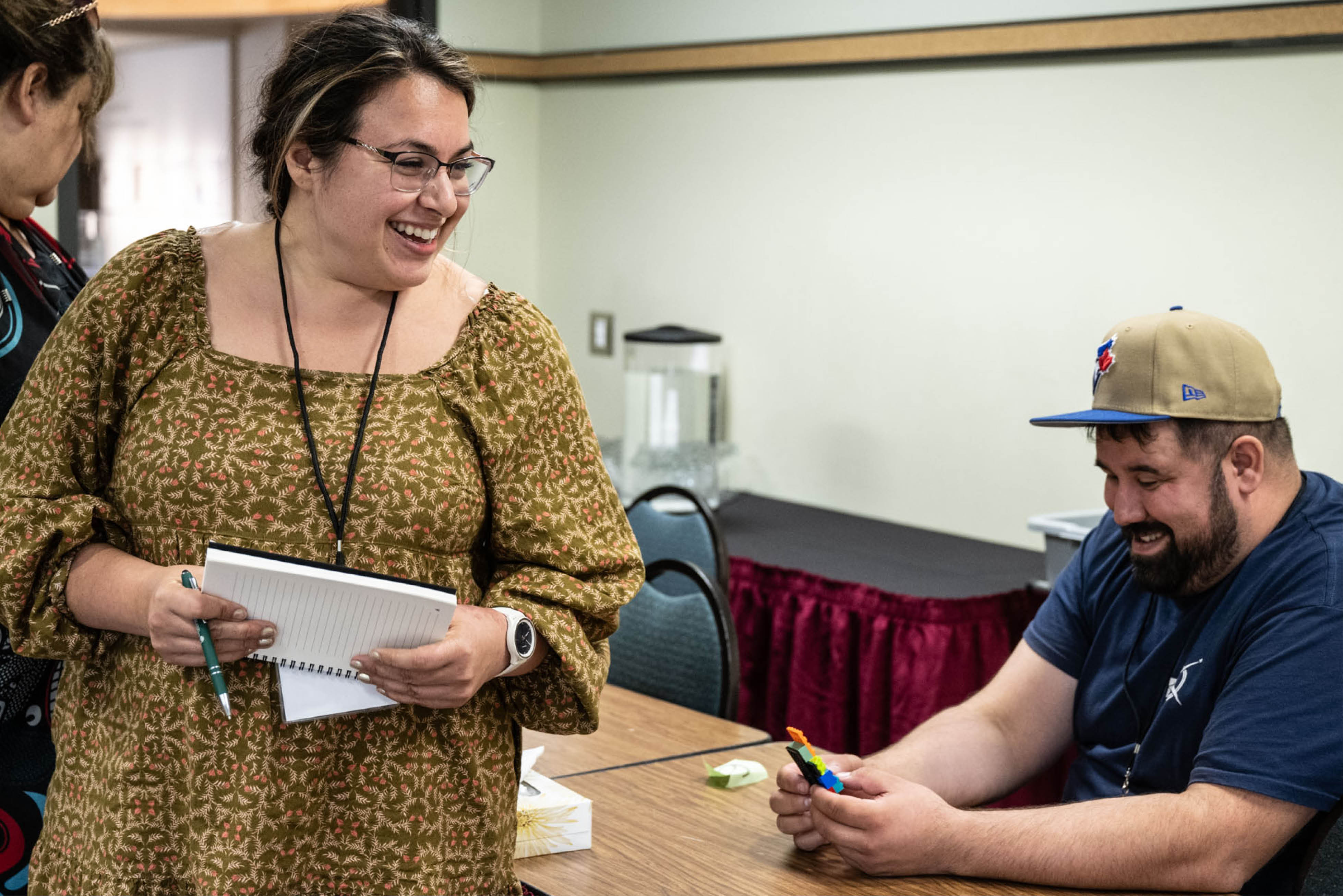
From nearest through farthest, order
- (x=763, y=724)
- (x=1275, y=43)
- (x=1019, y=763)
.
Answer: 1. (x=1019, y=763)
2. (x=1275, y=43)
3. (x=763, y=724)

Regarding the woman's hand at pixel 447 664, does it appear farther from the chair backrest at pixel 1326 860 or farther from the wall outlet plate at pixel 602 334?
the wall outlet plate at pixel 602 334

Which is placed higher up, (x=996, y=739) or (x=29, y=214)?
(x=29, y=214)

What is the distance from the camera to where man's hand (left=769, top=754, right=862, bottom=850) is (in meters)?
1.56

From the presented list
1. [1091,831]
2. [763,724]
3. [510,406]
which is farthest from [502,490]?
[763,724]

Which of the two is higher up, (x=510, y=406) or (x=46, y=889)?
(x=510, y=406)

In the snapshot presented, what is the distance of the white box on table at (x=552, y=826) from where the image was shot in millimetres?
1565

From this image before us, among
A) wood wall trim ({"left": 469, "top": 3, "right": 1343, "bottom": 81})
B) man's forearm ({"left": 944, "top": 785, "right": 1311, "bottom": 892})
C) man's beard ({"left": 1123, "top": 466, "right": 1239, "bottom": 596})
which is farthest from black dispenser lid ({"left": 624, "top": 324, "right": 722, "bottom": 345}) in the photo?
man's forearm ({"left": 944, "top": 785, "right": 1311, "bottom": 892})

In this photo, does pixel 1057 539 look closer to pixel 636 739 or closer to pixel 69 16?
pixel 636 739

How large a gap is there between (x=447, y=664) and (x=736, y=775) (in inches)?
29.2

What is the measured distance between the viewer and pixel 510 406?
129 centimetres

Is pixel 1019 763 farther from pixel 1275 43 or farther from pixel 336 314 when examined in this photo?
pixel 1275 43

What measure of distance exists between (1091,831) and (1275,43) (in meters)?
2.02

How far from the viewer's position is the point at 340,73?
124 centimetres

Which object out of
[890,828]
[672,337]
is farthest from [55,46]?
[672,337]
